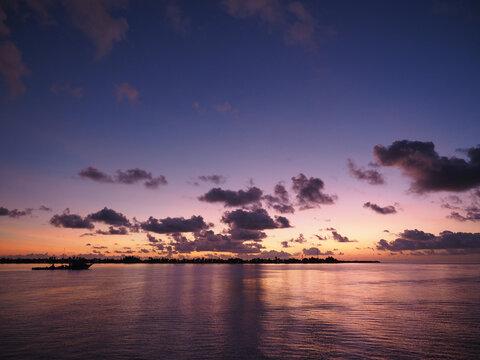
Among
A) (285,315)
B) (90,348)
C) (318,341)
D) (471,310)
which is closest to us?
(90,348)

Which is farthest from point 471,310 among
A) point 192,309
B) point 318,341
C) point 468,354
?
point 192,309

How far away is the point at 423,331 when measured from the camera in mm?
39094

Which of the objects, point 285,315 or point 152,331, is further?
point 285,315

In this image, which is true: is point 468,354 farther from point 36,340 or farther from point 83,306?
point 83,306

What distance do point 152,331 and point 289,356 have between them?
1781 cm

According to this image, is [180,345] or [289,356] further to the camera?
[180,345]

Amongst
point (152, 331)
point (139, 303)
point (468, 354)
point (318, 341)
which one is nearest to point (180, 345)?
point (152, 331)

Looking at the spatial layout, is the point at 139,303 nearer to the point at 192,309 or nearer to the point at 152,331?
the point at 192,309

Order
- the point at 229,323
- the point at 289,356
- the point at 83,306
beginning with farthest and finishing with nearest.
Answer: the point at 83,306, the point at 229,323, the point at 289,356

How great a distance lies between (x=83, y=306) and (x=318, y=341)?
1727 inches

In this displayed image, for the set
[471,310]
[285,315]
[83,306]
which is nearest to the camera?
[285,315]

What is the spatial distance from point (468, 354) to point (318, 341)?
13342 mm

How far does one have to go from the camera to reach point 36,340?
35.0 m

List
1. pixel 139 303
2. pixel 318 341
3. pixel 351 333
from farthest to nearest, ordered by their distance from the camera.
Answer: pixel 139 303 < pixel 351 333 < pixel 318 341
